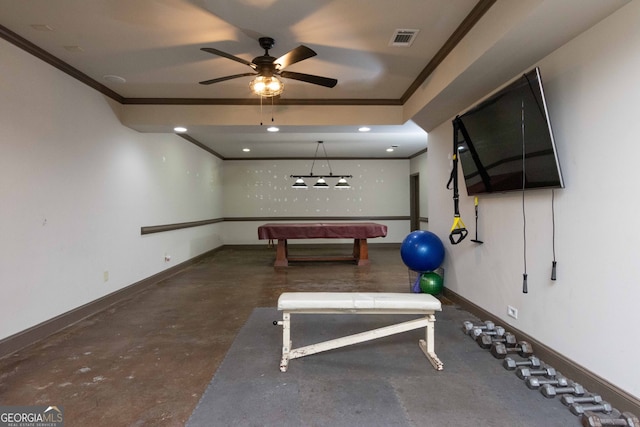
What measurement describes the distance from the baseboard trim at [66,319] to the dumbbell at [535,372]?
4142 millimetres

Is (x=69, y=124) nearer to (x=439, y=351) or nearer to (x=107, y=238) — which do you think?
(x=107, y=238)

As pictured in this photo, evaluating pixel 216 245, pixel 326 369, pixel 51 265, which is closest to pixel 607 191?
pixel 326 369

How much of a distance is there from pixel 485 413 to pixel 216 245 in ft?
25.9

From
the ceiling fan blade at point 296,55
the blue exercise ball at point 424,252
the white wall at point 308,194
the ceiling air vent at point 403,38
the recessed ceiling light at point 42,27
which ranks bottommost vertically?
the blue exercise ball at point 424,252

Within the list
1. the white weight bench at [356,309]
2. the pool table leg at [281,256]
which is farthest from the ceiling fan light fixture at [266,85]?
the pool table leg at [281,256]

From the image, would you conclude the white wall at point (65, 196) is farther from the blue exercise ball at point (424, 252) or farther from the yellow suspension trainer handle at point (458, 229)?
the yellow suspension trainer handle at point (458, 229)

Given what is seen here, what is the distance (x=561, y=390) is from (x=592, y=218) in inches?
44.7

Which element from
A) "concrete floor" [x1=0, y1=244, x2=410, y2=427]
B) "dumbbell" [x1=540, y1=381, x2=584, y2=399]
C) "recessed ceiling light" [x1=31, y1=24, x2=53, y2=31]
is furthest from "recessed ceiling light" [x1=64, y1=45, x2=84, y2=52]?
"dumbbell" [x1=540, y1=381, x2=584, y2=399]

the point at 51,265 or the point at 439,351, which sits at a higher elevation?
the point at 51,265

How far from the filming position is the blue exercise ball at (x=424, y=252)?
4.02 meters

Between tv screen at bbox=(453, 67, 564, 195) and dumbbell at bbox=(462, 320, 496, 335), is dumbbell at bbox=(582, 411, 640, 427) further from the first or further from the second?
tv screen at bbox=(453, 67, 564, 195)

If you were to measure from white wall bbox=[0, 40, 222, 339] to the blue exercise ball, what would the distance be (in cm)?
390

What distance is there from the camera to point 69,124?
3.42 meters

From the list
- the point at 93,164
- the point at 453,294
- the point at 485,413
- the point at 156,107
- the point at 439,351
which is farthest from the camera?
the point at 156,107
